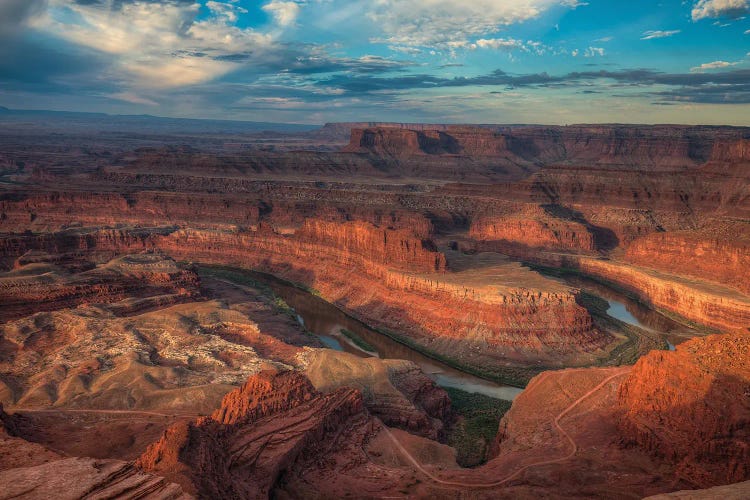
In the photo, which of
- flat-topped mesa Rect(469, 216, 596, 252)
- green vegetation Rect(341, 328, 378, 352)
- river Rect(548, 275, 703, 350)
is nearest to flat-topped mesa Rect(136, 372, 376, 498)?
green vegetation Rect(341, 328, 378, 352)

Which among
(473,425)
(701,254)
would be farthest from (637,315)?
(473,425)

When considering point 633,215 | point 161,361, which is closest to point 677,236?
point 633,215

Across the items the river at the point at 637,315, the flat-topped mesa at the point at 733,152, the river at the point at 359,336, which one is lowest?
the river at the point at 637,315

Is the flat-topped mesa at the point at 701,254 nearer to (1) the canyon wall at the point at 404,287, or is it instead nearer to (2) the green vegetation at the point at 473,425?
(1) the canyon wall at the point at 404,287

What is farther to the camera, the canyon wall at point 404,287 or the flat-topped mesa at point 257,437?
the canyon wall at point 404,287

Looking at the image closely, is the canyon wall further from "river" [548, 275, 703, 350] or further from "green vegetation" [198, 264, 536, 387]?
"river" [548, 275, 703, 350]

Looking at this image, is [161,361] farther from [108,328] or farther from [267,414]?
[267,414]

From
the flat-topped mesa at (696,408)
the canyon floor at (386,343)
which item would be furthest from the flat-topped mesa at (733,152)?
the flat-topped mesa at (696,408)
